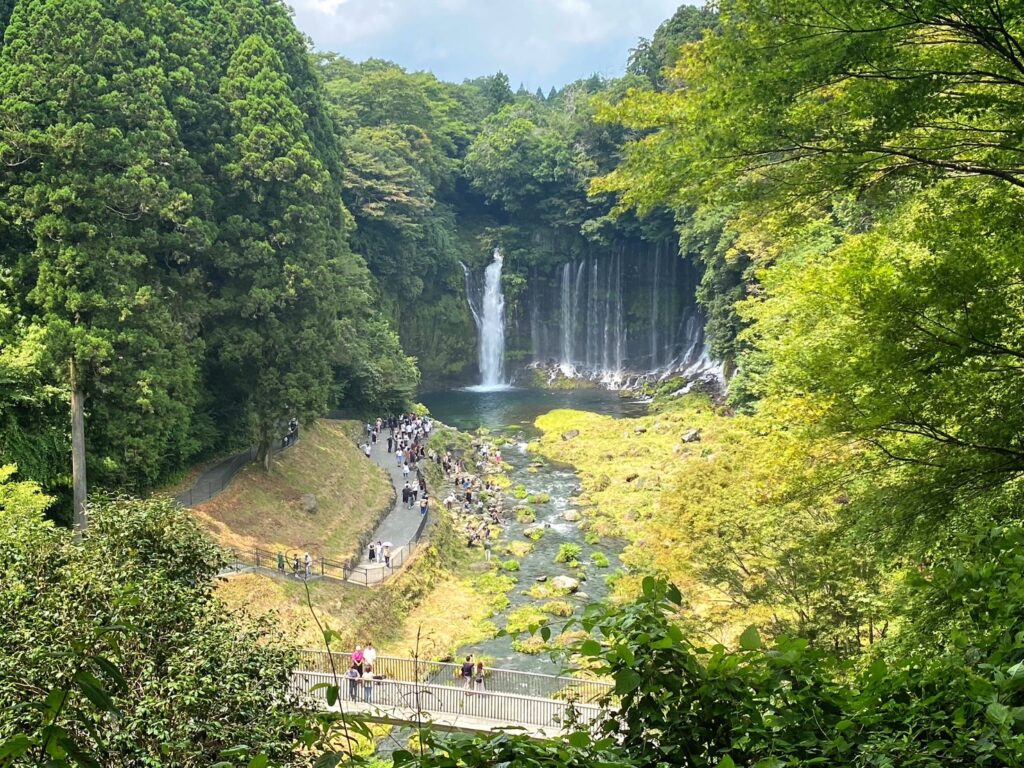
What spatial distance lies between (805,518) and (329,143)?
25290 millimetres

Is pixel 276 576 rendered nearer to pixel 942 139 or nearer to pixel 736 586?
pixel 736 586

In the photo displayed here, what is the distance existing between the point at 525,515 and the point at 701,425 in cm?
1132

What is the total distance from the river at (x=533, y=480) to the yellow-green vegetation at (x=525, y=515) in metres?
0.22

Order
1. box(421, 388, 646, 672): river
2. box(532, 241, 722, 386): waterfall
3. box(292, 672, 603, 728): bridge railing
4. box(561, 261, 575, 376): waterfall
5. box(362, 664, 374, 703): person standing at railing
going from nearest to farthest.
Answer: box(292, 672, 603, 728): bridge railing < box(362, 664, 374, 703): person standing at railing < box(421, 388, 646, 672): river < box(532, 241, 722, 386): waterfall < box(561, 261, 575, 376): waterfall

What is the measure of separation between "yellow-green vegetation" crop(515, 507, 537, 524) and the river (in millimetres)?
221

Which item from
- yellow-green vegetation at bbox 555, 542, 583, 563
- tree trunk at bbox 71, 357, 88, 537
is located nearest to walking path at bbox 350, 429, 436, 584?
yellow-green vegetation at bbox 555, 542, 583, 563

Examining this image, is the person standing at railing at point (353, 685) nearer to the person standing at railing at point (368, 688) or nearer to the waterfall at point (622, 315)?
the person standing at railing at point (368, 688)

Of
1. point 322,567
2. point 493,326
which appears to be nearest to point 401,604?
point 322,567

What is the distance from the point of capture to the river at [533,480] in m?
19.2

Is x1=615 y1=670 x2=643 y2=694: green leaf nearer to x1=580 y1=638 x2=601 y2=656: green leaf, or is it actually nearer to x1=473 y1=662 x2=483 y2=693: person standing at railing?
x1=580 y1=638 x2=601 y2=656: green leaf

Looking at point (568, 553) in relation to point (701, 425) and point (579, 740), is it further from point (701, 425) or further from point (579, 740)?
point (579, 740)

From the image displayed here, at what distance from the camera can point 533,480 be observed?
32062mm

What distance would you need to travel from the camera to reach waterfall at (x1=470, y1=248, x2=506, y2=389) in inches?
2121

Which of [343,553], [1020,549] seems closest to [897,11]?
[1020,549]
